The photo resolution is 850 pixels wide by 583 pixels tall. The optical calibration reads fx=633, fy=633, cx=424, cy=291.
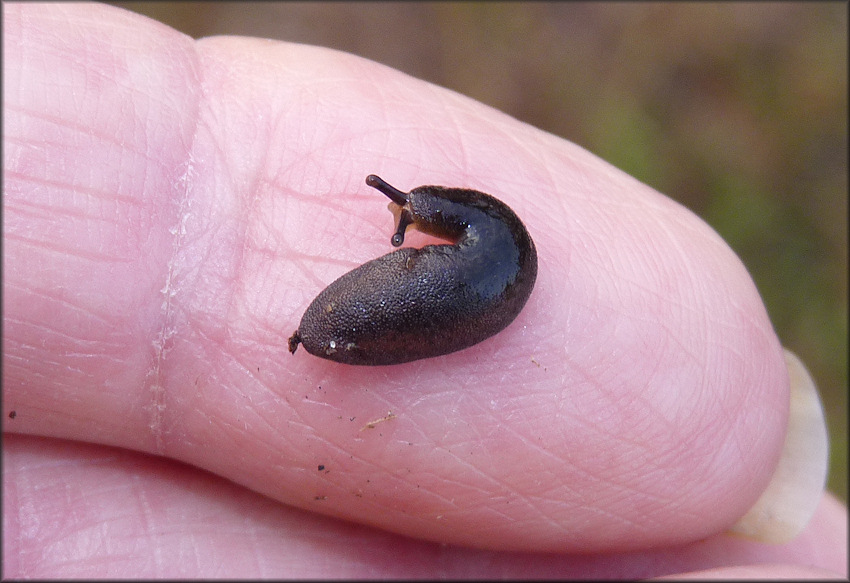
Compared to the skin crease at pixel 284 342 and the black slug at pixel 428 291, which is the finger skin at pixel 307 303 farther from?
the black slug at pixel 428 291

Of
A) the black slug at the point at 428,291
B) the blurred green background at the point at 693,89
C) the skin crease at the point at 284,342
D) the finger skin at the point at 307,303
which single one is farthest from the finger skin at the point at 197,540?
the blurred green background at the point at 693,89

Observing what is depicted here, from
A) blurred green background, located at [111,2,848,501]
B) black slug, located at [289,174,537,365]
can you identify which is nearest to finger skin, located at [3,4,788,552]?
black slug, located at [289,174,537,365]

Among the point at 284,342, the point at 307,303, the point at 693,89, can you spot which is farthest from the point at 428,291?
the point at 693,89

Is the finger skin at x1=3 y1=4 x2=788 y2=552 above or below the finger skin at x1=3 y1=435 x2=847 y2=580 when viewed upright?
above

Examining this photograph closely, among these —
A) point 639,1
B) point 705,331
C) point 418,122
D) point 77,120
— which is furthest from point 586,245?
point 639,1

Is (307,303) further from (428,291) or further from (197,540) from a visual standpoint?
(197,540)

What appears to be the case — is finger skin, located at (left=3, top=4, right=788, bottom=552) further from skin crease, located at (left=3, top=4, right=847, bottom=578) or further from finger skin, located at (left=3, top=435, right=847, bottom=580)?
finger skin, located at (left=3, top=435, right=847, bottom=580)

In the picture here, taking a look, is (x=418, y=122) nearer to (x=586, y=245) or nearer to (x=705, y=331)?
(x=586, y=245)
